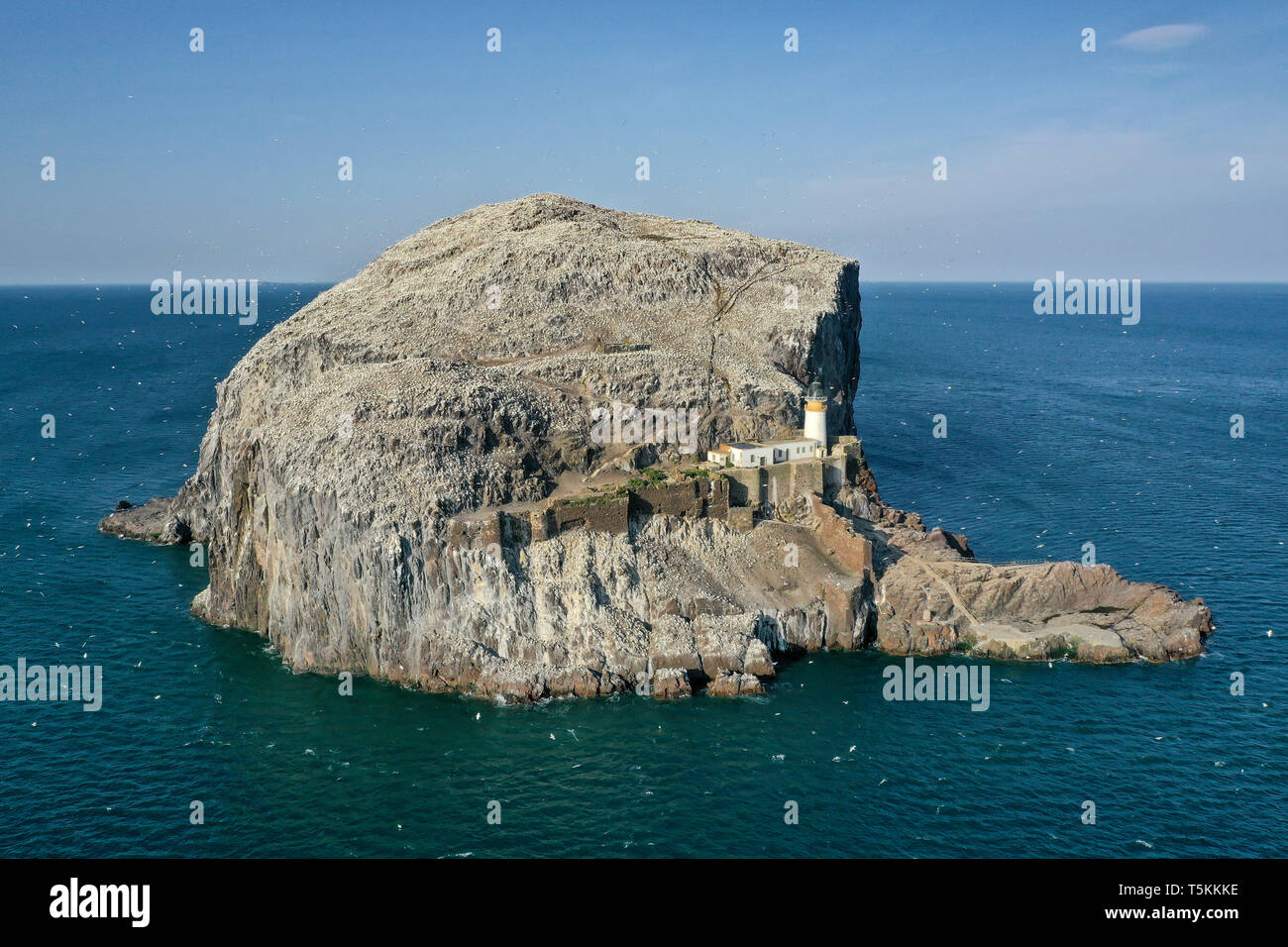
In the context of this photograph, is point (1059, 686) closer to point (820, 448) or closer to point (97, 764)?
point (820, 448)

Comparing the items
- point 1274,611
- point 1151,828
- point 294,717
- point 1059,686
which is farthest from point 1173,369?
point 294,717

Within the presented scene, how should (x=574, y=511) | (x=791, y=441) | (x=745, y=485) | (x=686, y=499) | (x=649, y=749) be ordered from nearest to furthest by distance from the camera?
(x=649, y=749) → (x=574, y=511) → (x=686, y=499) → (x=745, y=485) → (x=791, y=441)

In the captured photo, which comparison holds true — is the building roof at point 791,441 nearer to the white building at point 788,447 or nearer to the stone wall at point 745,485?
the white building at point 788,447

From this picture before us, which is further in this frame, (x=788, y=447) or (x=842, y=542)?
(x=788, y=447)

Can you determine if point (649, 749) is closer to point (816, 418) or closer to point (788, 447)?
point (788, 447)

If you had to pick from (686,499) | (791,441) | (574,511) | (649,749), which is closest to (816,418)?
(791,441)
